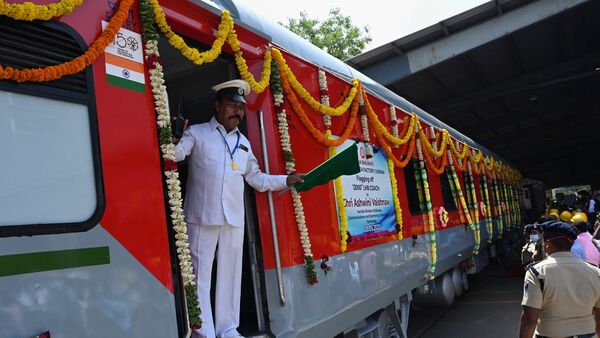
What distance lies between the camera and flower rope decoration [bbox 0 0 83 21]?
1679mm

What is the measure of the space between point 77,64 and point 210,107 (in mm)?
1712

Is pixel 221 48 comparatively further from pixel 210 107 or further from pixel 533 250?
pixel 533 250

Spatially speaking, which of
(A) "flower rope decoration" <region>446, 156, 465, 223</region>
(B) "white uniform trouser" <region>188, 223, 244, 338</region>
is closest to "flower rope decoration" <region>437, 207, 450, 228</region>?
(A) "flower rope decoration" <region>446, 156, 465, 223</region>

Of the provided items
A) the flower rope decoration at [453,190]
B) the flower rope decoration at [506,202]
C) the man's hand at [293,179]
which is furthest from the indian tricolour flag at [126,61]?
the flower rope decoration at [506,202]

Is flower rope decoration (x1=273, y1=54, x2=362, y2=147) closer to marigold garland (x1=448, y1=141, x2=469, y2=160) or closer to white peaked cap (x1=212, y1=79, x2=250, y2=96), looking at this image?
white peaked cap (x1=212, y1=79, x2=250, y2=96)

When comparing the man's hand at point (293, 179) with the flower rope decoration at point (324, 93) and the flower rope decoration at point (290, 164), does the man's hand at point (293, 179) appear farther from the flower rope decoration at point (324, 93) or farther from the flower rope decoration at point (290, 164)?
the flower rope decoration at point (324, 93)

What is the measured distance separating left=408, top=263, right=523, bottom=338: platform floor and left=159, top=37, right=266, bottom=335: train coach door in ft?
14.1

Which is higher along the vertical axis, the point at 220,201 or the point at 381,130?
the point at 381,130

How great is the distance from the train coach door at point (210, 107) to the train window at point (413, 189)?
8.71 feet

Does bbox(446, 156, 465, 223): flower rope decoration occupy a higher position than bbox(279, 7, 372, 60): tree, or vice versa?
bbox(279, 7, 372, 60): tree

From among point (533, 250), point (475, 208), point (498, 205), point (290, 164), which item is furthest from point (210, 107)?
point (498, 205)

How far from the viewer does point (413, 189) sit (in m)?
5.88

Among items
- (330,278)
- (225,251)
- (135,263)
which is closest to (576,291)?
(330,278)

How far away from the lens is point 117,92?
2131 mm
